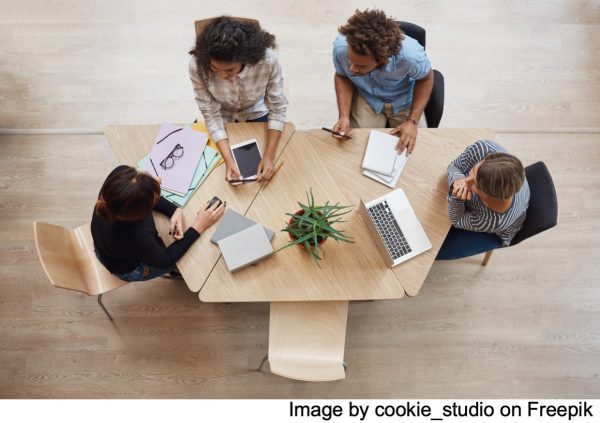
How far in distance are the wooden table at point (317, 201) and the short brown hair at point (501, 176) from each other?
264 mm

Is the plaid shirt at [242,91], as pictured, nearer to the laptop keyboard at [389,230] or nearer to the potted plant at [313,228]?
the potted plant at [313,228]

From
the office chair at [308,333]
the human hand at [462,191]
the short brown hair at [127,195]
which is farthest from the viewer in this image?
the office chair at [308,333]

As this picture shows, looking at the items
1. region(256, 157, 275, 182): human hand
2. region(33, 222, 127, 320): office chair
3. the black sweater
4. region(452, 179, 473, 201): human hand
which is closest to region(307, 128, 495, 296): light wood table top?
region(452, 179, 473, 201): human hand

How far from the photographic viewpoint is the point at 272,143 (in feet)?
6.89

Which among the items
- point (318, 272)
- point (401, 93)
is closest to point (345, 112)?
point (401, 93)

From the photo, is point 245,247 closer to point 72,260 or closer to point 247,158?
point 247,158

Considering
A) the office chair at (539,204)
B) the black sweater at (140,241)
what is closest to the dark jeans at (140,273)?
the black sweater at (140,241)

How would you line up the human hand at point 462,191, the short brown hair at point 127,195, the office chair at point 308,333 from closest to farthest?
the short brown hair at point 127,195, the human hand at point 462,191, the office chair at point 308,333

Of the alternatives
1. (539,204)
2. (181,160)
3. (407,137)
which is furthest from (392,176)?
(181,160)

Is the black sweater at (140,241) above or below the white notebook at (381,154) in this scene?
below

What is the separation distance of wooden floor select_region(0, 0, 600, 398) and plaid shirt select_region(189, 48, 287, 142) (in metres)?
0.85

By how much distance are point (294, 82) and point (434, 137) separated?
50.0 inches

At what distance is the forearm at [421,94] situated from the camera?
228 centimetres

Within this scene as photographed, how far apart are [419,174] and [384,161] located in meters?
0.17
